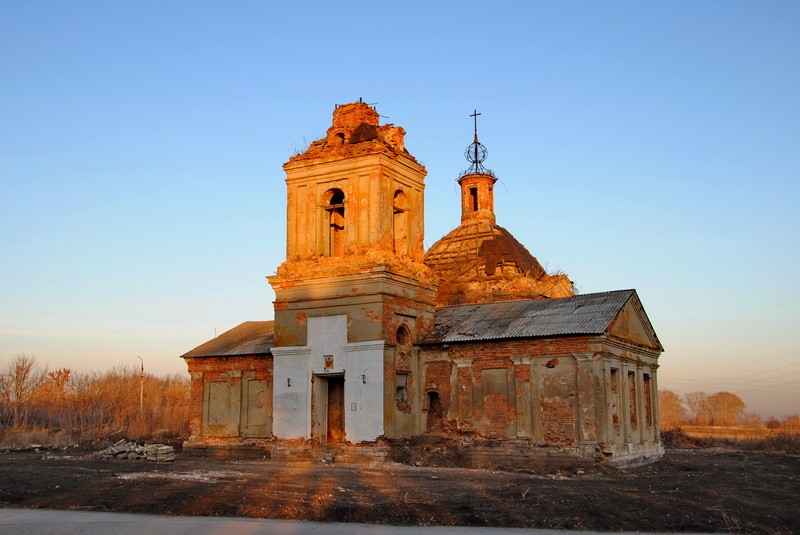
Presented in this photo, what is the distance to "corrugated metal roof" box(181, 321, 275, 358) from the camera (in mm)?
26922

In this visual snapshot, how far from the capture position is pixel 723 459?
82.2 feet

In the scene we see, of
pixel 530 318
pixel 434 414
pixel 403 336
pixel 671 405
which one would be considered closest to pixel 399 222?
pixel 403 336

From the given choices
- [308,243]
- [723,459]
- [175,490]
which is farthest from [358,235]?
[723,459]

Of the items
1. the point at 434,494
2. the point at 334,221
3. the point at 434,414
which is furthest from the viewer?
the point at 334,221

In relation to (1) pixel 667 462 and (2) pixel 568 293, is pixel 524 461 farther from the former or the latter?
(2) pixel 568 293

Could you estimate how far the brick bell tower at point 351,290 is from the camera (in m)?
23.0

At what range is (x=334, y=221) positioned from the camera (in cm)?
2569

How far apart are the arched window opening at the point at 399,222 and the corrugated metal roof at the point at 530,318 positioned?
8.66 ft

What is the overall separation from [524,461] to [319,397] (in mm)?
6104

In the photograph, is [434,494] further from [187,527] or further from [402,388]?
[402,388]

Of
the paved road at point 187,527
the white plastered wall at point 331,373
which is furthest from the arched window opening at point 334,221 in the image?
the paved road at point 187,527

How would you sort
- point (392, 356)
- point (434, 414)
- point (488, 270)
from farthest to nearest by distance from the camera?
1. point (488, 270)
2. point (434, 414)
3. point (392, 356)

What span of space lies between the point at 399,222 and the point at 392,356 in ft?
15.1

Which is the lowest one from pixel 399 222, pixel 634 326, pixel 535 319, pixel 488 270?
pixel 634 326
